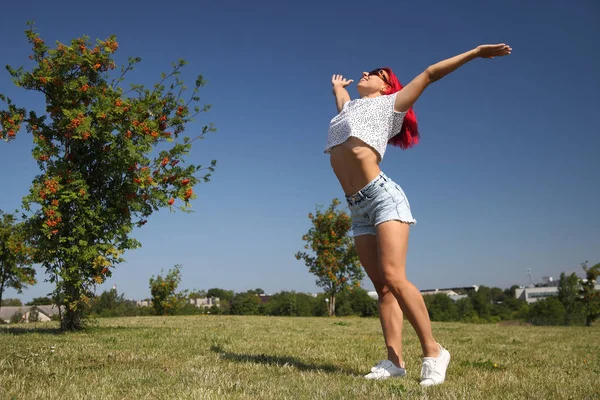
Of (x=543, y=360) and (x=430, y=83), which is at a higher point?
(x=430, y=83)

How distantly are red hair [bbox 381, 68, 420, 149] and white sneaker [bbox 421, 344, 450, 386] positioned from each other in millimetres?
2089

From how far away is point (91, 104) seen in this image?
10.3 m

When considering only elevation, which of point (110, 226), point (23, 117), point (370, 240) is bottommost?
point (370, 240)

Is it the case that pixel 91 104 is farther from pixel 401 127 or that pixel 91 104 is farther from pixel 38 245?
pixel 401 127

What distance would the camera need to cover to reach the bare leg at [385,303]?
175 inches

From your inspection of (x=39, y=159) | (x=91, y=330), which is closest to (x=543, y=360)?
(x=91, y=330)

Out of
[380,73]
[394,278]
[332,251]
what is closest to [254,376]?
[394,278]

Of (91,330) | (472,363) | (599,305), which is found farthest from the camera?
(599,305)

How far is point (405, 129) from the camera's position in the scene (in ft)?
15.4

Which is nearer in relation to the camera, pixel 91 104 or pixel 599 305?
pixel 91 104

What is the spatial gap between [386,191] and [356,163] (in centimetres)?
39

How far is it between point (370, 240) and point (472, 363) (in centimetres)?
241

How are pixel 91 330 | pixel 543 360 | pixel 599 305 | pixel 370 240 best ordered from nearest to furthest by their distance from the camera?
pixel 370 240
pixel 543 360
pixel 91 330
pixel 599 305

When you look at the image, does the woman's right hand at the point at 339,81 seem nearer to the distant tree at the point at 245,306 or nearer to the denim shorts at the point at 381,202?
the denim shorts at the point at 381,202
